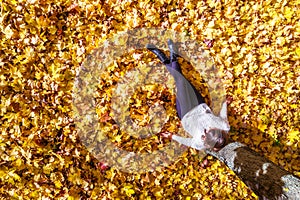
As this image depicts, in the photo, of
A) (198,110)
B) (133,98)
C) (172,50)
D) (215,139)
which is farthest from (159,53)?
(215,139)

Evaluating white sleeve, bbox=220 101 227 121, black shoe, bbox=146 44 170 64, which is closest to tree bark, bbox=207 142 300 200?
white sleeve, bbox=220 101 227 121

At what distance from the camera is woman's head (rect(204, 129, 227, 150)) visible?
3049 millimetres

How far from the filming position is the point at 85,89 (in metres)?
3.97

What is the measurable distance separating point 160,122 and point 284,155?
1.73 metres

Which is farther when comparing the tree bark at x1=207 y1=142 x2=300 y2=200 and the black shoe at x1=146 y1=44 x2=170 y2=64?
the black shoe at x1=146 y1=44 x2=170 y2=64

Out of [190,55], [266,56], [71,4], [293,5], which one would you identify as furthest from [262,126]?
[71,4]

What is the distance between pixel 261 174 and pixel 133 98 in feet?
6.27

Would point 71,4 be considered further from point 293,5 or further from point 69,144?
point 293,5

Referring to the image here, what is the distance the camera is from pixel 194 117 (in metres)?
3.38

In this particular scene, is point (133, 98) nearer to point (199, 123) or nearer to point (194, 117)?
point (194, 117)

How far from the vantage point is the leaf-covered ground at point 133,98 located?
371cm

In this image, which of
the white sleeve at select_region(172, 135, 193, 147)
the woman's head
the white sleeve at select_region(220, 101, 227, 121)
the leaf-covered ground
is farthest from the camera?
the white sleeve at select_region(220, 101, 227, 121)

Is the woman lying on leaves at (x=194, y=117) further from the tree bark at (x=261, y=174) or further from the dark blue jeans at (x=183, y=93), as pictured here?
the tree bark at (x=261, y=174)

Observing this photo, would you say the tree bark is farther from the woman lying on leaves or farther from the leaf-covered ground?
the leaf-covered ground
